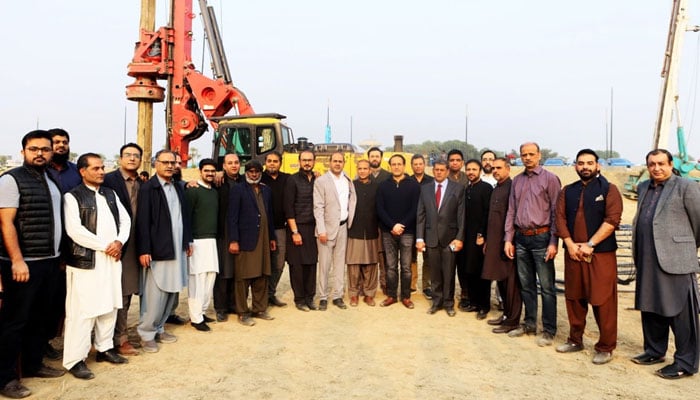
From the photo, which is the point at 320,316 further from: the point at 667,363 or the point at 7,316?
the point at 667,363

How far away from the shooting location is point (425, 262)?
6383 millimetres

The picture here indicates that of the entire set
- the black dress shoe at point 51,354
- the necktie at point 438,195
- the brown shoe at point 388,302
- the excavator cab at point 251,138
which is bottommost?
the black dress shoe at point 51,354

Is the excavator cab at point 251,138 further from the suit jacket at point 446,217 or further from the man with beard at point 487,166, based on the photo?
the suit jacket at point 446,217

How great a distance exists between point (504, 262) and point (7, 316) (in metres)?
4.28

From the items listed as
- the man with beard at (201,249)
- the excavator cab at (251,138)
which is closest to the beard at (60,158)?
the man with beard at (201,249)

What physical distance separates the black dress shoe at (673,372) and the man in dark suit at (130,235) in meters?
4.38

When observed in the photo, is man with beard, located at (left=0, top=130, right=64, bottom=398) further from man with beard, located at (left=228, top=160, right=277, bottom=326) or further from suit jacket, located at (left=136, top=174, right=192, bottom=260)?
man with beard, located at (left=228, top=160, right=277, bottom=326)

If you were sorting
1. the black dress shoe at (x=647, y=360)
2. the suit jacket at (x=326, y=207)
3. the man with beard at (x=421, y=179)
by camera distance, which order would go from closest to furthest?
the black dress shoe at (x=647, y=360) → the suit jacket at (x=326, y=207) → the man with beard at (x=421, y=179)

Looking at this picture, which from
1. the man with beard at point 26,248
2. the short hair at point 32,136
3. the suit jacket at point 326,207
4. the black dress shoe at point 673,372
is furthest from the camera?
the suit jacket at point 326,207

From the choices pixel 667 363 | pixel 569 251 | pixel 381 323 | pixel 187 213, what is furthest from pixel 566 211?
pixel 187 213

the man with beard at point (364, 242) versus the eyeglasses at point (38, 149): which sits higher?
the eyeglasses at point (38, 149)

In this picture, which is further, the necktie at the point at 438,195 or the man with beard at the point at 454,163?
the man with beard at the point at 454,163

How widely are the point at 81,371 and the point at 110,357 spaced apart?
33cm

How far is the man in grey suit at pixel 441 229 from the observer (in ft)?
17.8
